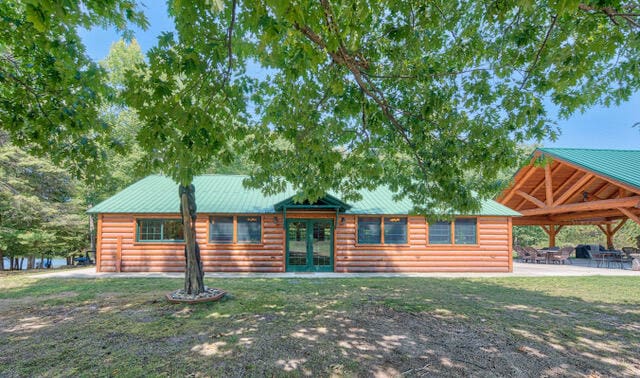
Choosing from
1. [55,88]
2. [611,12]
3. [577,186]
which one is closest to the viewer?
[611,12]

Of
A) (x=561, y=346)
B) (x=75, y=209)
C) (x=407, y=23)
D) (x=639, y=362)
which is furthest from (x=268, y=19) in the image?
(x=75, y=209)

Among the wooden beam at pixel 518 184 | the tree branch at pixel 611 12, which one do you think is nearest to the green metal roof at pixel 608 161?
the wooden beam at pixel 518 184

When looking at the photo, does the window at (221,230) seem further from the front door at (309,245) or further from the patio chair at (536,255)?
the patio chair at (536,255)

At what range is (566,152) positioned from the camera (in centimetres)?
1388

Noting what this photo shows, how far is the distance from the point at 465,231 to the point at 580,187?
19.0 feet

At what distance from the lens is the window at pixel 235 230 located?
458 inches

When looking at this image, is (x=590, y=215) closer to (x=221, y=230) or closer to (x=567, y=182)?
(x=567, y=182)

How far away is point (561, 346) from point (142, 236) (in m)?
12.3

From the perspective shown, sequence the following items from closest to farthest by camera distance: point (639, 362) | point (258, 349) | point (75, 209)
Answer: point (639, 362), point (258, 349), point (75, 209)

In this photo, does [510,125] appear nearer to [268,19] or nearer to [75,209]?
[268,19]

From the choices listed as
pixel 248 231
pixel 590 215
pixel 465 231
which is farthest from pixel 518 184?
pixel 248 231

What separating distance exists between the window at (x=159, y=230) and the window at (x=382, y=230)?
674 cm

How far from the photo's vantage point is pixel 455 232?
40.0ft

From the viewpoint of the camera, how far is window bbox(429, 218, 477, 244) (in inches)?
479
